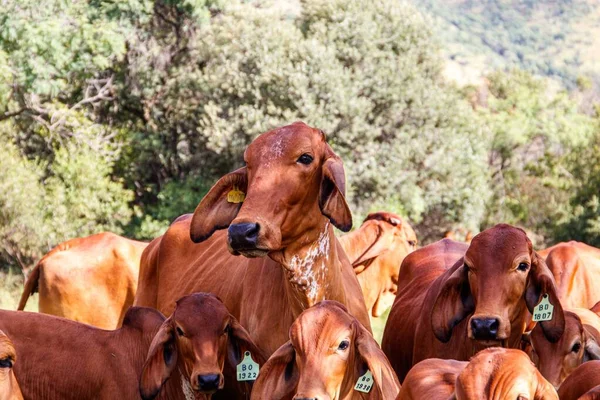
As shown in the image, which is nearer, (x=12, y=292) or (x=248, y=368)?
(x=248, y=368)

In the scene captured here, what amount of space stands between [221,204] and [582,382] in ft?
7.72

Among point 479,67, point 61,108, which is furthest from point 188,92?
point 479,67

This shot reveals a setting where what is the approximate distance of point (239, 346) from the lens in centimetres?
772

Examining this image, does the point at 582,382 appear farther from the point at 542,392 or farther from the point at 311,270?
the point at 311,270

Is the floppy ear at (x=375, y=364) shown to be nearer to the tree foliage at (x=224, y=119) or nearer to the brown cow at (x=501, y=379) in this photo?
the brown cow at (x=501, y=379)

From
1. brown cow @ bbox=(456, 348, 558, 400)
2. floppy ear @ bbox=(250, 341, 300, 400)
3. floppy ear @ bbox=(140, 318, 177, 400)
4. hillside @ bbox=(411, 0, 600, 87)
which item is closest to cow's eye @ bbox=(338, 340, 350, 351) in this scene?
floppy ear @ bbox=(250, 341, 300, 400)

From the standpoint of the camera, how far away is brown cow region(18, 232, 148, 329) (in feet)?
44.2

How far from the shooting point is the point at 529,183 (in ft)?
113

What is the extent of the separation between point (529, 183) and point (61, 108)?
592 inches

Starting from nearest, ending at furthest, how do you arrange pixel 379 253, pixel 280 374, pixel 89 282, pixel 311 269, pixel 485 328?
pixel 280 374, pixel 311 269, pixel 485 328, pixel 89 282, pixel 379 253

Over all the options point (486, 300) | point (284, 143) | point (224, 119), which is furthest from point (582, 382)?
point (224, 119)

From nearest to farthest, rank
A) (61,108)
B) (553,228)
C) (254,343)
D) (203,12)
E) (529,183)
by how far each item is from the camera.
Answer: (254,343)
(61,108)
(203,12)
(553,228)
(529,183)

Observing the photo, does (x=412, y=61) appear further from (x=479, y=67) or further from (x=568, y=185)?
(x=479, y=67)

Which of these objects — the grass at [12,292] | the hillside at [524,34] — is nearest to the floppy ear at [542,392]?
the grass at [12,292]
